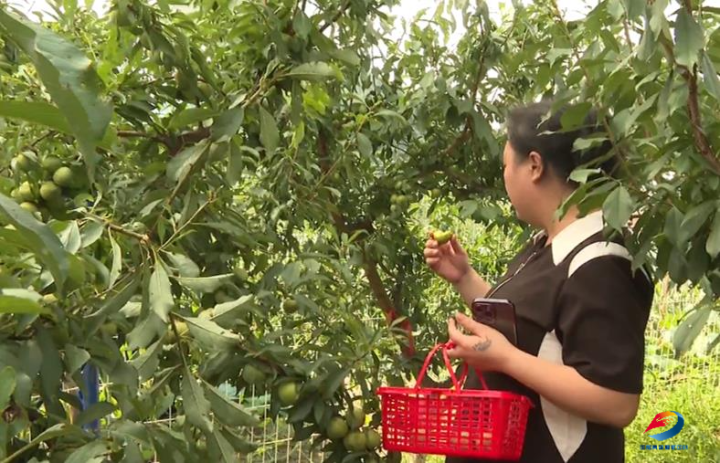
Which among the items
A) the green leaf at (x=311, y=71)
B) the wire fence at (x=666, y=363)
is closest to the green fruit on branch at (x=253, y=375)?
the green leaf at (x=311, y=71)

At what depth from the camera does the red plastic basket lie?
133 centimetres

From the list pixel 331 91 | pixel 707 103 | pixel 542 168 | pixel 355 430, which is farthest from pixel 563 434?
pixel 331 91

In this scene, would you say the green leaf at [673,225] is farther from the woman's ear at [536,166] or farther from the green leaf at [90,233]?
the green leaf at [90,233]

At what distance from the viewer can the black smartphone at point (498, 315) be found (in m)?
1.40

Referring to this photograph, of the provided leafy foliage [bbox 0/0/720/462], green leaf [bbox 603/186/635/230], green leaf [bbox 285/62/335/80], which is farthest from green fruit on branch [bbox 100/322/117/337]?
green leaf [bbox 603/186/635/230]

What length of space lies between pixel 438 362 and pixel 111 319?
4.44ft

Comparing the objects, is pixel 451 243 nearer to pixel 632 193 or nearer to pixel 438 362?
pixel 438 362

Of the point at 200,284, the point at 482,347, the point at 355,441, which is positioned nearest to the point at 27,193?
the point at 200,284

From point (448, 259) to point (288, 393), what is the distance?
0.62 metres

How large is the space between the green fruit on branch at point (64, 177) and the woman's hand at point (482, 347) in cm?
76

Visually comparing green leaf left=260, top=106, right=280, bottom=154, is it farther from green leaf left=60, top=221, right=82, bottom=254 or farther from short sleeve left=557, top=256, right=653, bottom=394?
short sleeve left=557, top=256, right=653, bottom=394

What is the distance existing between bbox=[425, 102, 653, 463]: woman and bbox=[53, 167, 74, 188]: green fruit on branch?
0.75 metres

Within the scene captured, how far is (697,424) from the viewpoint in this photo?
12.9ft

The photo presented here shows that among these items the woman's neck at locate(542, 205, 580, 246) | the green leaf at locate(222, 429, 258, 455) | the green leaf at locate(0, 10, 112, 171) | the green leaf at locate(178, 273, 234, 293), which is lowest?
the green leaf at locate(222, 429, 258, 455)
